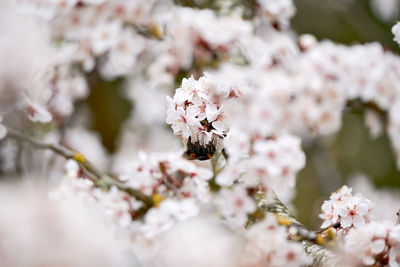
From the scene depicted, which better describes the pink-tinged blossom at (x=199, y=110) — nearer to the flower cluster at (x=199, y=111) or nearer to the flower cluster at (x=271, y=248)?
the flower cluster at (x=199, y=111)

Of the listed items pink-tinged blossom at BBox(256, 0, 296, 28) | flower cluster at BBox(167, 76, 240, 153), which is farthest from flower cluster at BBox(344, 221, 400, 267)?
pink-tinged blossom at BBox(256, 0, 296, 28)

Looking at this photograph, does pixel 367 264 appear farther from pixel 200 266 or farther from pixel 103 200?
pixel 200 266

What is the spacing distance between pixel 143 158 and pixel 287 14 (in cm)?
101

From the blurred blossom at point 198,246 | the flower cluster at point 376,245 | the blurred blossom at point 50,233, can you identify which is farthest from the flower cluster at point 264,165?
the blurred blossom at point 198,246

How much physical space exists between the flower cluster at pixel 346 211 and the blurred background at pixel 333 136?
2088mm

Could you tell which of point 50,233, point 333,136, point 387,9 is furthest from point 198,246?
point 387,9

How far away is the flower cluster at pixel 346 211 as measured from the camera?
101 centimetres

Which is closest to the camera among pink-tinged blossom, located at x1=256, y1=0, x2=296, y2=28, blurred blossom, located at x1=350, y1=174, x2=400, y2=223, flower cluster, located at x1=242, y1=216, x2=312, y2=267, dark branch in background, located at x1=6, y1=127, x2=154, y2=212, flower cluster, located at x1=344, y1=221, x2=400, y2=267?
flower cluster, located at x1=344, y1=221, x2=400, y2=267

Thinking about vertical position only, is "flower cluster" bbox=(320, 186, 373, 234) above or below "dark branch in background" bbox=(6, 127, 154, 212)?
below

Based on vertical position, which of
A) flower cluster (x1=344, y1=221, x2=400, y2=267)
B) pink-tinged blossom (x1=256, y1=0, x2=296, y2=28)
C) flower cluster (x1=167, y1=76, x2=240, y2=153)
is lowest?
flower cluster (x1=344, y1=221, x2=400, y2=267)

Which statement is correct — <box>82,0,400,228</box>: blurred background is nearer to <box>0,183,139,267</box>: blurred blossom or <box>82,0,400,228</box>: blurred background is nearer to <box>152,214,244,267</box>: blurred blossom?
<box>152,214,244,267</box>: blurred blossom

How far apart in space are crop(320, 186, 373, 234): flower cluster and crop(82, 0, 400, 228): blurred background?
6.85 ft

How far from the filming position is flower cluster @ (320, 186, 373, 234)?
101 cm

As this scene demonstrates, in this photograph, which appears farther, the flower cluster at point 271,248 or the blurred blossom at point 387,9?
the blurred blossom at point 387,9
